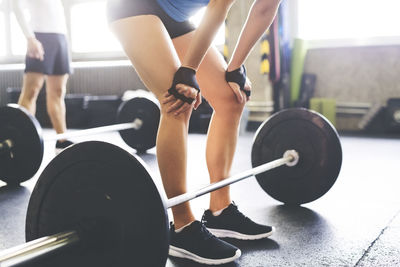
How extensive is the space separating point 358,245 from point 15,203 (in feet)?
4.70

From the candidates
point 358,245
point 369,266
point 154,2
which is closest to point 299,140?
point 358,245

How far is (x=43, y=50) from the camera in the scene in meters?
2.65

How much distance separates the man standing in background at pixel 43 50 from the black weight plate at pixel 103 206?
1848 millimetres

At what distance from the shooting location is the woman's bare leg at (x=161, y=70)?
43.0 inches

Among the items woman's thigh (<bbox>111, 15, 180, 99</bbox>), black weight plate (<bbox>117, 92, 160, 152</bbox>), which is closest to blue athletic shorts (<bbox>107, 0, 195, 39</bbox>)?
woman's thigh (<bbox>111, 15, 180, 99</bbox>)

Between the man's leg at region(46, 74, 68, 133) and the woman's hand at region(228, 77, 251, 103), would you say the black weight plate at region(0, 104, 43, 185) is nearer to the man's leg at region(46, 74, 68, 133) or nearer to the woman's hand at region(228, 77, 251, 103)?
the man's leg at region(46, 74, 68, 133)

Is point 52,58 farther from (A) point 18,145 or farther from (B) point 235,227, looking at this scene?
(B) point 235,227

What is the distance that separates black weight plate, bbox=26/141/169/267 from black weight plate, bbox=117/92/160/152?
2240 millimetres

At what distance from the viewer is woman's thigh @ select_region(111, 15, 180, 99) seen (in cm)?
109

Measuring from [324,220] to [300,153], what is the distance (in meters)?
0.27

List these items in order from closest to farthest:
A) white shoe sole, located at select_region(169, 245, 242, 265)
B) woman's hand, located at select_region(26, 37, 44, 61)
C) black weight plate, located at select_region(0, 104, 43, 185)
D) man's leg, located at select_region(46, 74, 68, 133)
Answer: white shoe sole, located at select_region(169, 245, 242, 265), black weight plate, located at select_region(0, 104, 43, 185), woman's hand, located at select_region(26, 37, 44, 61), man's leg, located at select_region(46, 74, 68, 133)

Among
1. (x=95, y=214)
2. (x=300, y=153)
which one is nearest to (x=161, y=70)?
Result: (x=95, y=214)

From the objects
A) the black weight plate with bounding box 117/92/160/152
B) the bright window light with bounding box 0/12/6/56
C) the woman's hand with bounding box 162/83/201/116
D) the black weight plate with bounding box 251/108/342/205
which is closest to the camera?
the woman's hand with bounding box 162/83/201/116

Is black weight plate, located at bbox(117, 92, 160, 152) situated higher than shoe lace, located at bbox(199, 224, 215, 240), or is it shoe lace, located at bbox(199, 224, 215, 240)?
shoe lace, located at bbox(199, 224, 215, 240)
